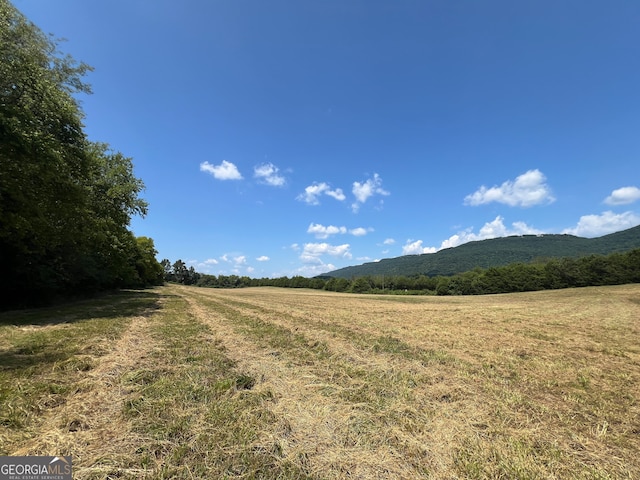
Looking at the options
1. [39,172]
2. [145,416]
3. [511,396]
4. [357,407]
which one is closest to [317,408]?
[357,407]

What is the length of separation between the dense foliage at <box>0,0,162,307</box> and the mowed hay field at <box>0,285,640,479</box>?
8.37 meters

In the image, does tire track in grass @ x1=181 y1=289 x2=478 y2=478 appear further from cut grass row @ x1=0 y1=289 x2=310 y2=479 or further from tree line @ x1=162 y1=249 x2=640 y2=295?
tree line @ x1=162 y1=249 x2=640 y2=295

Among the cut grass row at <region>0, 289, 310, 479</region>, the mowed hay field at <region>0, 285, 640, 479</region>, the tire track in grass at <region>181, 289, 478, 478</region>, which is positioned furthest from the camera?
the tire track in grass at <region>181, 289, 478, 478</region>

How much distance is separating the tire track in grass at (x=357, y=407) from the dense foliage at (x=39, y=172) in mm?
13896

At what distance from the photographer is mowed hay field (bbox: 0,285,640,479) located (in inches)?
146

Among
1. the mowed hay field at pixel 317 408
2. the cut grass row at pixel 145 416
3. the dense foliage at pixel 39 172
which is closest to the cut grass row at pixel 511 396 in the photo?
the mowed hay field at pixel 317 408

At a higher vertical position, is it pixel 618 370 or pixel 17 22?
pixel 17 22

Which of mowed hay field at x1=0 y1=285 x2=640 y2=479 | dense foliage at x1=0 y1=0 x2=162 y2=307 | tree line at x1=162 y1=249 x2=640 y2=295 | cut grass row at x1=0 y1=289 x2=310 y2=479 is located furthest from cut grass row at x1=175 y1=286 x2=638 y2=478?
tree line at x1=162 y1=249 x2=640 y2=295

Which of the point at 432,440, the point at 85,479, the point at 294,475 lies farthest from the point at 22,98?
the point at 432,440

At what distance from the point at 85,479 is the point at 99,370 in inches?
180

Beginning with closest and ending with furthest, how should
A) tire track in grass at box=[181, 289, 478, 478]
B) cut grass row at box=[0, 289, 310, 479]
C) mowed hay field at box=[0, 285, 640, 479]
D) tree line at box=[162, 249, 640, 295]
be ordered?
cut grass row at box=[0, 289, 310, 479] < mowed hay field at box=[0, 285, 640, 479] < tire track in grass at box=[181, 289, 478, 478] < tree line at box=[162, 249, 640, 295]

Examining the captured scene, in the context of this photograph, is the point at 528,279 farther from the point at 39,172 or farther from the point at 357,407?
the point at 39,172

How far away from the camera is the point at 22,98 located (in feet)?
47.2

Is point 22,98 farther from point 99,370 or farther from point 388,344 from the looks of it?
point 388,344
